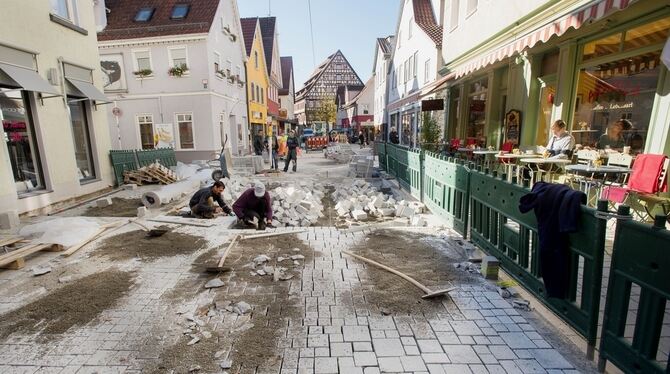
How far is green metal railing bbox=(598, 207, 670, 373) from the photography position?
2000 millimetres

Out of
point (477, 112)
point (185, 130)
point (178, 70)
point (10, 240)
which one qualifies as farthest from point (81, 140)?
point (477, 112)

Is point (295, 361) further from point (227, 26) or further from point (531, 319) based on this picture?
point (227, 26)

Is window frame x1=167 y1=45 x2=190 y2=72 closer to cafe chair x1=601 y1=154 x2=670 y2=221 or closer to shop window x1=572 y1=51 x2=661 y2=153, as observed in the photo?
shop window x1=572 y1=51 x2=661 y2=153

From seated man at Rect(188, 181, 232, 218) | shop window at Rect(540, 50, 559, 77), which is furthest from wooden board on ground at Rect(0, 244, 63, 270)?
shop window at Rect(540, 50, 559, 77)

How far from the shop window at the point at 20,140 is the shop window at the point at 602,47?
11880 mm

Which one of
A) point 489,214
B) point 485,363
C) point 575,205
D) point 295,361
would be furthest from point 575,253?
point 295,361

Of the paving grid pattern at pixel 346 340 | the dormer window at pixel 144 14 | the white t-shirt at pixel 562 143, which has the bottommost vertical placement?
the paving grid pattern at pixel 346 340

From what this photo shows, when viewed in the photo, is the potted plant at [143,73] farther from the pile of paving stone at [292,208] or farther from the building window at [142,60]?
the pile of paving stone at [292,208]

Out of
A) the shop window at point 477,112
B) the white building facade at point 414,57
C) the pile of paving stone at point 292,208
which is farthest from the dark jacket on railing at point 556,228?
the white building facade at point 414,57

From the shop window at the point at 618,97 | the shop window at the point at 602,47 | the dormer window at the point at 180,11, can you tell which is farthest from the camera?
the dormer window at the point at 180,11

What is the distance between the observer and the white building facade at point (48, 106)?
23.2 feet

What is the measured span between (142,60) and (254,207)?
15.5 meters

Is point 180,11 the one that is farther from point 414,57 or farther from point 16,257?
point 16,257

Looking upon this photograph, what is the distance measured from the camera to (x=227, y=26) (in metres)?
20.6
